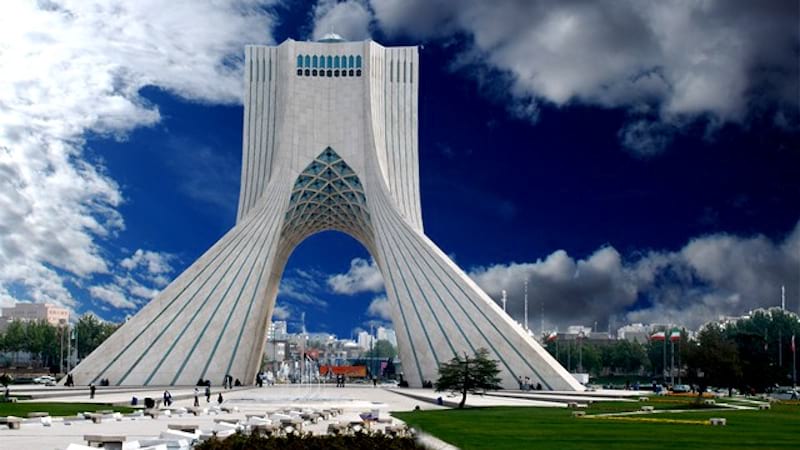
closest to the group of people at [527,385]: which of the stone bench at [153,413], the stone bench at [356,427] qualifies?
the stone bench at [153,413]

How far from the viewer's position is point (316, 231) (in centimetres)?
5584

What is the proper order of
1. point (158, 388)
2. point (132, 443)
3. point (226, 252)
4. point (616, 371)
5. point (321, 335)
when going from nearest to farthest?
point (132, 443), point (158, 388), point (226, 252), point (616, 371), point (321, 335)

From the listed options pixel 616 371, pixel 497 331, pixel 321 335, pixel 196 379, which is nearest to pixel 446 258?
pixel 497 331

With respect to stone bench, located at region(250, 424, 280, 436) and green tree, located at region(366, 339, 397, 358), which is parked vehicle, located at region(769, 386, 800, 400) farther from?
green tree, located at region(366, 339, 397, 358)

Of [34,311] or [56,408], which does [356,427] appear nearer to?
[56,408]

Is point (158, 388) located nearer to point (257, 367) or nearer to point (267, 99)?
point (257, 367)

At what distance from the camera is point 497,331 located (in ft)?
125

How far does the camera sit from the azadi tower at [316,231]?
126ft

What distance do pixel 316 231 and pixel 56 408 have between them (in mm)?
32979

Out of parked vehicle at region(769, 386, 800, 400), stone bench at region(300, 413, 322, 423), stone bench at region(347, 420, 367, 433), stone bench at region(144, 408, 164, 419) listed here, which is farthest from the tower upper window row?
stone bench at region(347, 420, 367, 433)

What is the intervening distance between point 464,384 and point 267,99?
85.7 feet

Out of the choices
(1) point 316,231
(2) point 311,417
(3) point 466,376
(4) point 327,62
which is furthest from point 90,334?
(2) point 311,417

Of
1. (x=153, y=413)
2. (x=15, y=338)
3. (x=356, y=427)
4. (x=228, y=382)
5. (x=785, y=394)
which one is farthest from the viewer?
(x=15, y=338)

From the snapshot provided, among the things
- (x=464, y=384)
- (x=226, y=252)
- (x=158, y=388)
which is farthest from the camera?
(x=226, y=252)
